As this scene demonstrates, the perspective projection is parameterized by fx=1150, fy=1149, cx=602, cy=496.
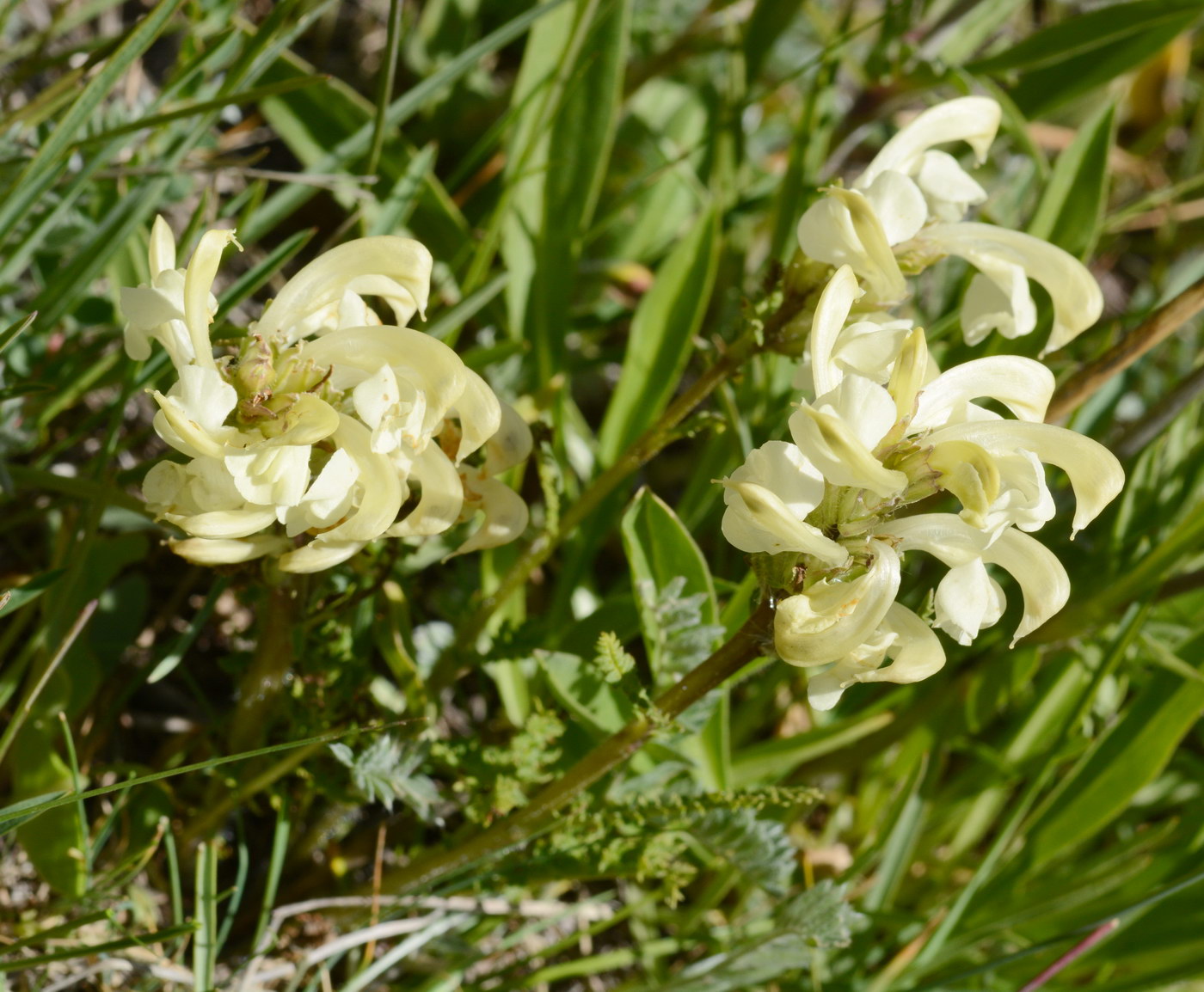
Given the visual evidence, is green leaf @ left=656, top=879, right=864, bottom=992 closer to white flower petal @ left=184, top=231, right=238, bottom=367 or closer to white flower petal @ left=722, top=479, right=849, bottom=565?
white flower petal @ left=722, top=479, right=849, bottom=565


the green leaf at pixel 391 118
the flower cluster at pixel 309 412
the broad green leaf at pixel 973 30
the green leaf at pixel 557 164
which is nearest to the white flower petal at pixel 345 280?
the flower cluster at pixel 309 412

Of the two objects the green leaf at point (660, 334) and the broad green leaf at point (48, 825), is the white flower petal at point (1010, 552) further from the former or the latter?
the broad green leaf at point (48, 825)

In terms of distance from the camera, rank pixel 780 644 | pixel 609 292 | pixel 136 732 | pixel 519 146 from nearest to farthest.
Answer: pixel 780 644
pixel 136 732
pixel 519 146
pixel 609 292

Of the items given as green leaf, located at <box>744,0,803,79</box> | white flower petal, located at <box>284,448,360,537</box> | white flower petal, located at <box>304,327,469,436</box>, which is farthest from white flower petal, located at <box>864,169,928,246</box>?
green leaf, located at <box>744,0,803,79</box>

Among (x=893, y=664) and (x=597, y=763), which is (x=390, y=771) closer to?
(x=597, y=763)

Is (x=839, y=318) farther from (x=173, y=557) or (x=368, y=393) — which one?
(x=173, y=557)

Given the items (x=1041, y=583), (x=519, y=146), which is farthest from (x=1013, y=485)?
(x=519, y=146)
